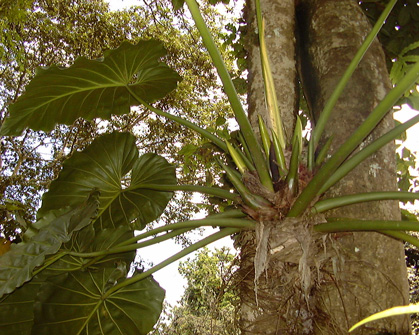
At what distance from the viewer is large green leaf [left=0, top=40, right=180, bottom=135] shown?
1509 mm

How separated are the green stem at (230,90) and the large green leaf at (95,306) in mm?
668

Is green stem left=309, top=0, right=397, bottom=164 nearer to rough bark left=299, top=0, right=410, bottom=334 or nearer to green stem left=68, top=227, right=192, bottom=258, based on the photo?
rough bark left=299, top=0, right=410, bottom=334

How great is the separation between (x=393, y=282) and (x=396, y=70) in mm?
1131

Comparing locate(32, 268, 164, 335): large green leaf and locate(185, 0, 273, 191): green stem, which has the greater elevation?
locate(185, 0, 273, 191): green stem

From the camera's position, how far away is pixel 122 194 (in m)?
1.70

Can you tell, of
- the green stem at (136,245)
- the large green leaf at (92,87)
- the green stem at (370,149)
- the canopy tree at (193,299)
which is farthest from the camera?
the canopy tree at (193,299)

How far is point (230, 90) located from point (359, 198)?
431mm

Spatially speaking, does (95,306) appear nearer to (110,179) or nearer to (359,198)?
(110,179)

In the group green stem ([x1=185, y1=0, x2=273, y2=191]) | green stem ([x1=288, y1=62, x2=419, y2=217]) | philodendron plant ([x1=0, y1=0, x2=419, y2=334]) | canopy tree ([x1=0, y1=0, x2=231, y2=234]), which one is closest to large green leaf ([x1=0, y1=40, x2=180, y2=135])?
philodendron plant ([x1=0, y1=0, x2=419, y2=334])

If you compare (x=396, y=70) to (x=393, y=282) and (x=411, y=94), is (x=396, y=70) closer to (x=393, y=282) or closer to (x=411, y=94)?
(x=411, y=94)

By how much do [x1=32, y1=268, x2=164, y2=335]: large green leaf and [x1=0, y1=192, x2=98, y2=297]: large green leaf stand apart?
266 mm

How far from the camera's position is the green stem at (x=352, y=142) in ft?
2.81

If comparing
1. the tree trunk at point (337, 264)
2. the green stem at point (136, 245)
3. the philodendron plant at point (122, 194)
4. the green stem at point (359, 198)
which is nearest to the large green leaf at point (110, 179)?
the philodendron plant at point (122, 194)

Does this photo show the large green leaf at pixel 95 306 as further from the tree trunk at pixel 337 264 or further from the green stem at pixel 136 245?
the tree trunk at pixel 337 264
